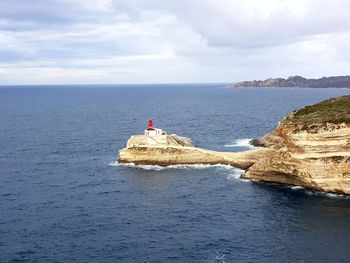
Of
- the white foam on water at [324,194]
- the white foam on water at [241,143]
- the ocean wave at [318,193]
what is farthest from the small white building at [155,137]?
the white foam on water at [324,194]

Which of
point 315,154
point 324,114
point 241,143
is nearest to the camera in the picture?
point 315,154

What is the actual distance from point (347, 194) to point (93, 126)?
9687 cm

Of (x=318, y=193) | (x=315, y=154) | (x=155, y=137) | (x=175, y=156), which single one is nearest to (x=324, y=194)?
(x=318, y=193)

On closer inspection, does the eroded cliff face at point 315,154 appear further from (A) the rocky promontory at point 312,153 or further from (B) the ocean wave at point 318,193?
(B) the ocean wave at point 318,193

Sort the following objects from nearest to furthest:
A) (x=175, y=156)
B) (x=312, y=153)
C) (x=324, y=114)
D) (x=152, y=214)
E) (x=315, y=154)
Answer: (x=152, y=214), (x=315, y=154), (x=312, y=153), (x=324, y=114), (x=175, y=156)

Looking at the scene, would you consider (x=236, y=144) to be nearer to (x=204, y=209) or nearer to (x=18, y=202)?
(x=204, y=209)

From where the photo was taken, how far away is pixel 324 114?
78.7 metres

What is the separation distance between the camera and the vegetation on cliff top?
7450 cm

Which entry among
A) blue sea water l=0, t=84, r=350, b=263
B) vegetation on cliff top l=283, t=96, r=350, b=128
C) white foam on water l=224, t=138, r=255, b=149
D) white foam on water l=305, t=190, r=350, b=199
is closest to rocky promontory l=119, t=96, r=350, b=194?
vegetation on cliff top l=283, t=96, r=350, b=128

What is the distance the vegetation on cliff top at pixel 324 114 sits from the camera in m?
74.5

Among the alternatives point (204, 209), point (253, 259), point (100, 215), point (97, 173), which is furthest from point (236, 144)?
point (253, 259)

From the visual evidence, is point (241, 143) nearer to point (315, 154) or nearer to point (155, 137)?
point (155, 137)

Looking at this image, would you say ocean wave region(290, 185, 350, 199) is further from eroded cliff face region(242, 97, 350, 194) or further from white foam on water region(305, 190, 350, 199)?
eroded cliff face region(242, 97, 350, 194)

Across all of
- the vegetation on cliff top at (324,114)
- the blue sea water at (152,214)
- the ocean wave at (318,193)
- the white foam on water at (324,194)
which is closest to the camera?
the blue sea water at (152,214)
